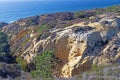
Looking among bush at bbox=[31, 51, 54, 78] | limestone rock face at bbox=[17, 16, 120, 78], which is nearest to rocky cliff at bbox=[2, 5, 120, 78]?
limestone rock face at bbox=[17, 16, 120, 78]

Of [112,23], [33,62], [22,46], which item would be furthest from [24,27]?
[112,23]

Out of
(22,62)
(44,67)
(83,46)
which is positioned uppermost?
(83,46)

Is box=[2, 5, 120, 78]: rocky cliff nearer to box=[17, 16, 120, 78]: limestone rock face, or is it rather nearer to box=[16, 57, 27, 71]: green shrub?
box=[17, 16, 120, 78]: limestone rock face

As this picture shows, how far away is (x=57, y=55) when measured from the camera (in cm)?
4200

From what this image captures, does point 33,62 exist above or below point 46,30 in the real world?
below

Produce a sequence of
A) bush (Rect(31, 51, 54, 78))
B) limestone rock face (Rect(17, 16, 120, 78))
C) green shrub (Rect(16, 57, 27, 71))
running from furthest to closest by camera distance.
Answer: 1. green shrub (Rect(16, 57, 27, 71))
2. limestone rock face (Rect(17, 16, 120, 78))
3. bush (Rect(31, 51, 54, 78))

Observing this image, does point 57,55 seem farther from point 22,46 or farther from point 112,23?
point 22,46

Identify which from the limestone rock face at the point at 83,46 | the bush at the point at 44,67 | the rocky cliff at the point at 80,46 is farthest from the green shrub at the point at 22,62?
the bush at the point at 44,67

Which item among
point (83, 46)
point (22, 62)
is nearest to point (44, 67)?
point (83, 46)

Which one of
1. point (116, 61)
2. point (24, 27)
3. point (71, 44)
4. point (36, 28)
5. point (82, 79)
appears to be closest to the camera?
point (82, 79)

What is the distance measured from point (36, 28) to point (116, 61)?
78.1ft

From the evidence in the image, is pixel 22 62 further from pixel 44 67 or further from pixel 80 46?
pixel 44 67

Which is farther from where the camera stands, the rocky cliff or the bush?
the rocky cliff

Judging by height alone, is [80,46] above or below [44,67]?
above
